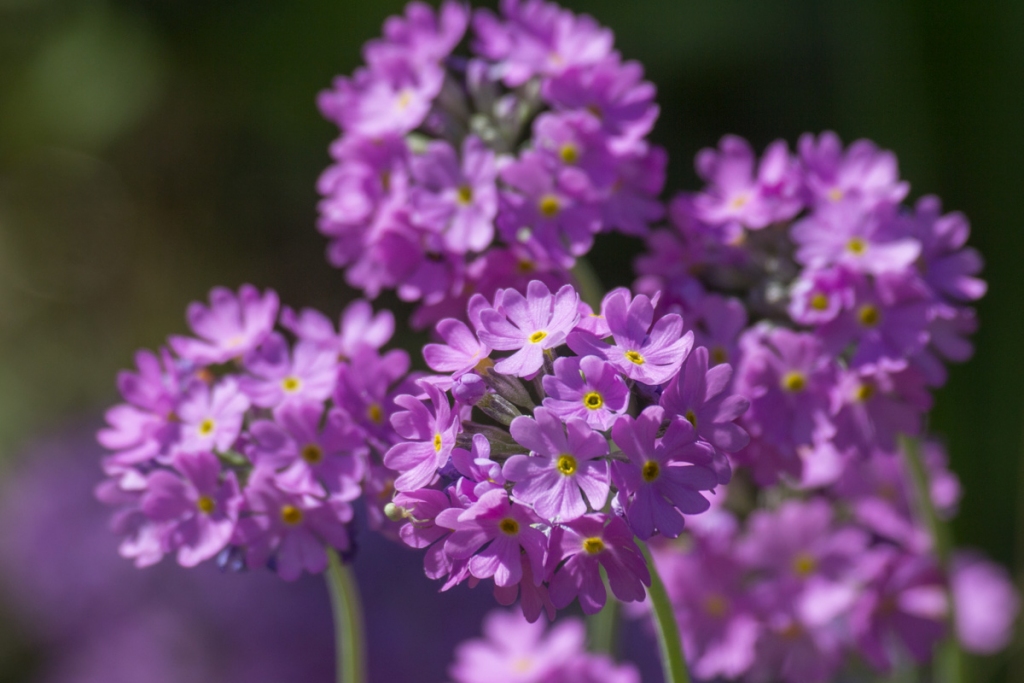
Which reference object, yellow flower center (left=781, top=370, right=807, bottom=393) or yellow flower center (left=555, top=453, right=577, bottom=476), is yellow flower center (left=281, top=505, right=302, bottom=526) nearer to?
yellow flower center (left=555, top=453, right=577, bottom=476)

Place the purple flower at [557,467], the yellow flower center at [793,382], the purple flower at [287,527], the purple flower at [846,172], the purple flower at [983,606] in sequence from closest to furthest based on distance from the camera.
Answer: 1. the purple flower at [557,467]
2. the purple flower at [287,527]
3. the yellow flower center at [793,382]
4. the purple flower at [846,172]
5. the purple flower at [983,606]

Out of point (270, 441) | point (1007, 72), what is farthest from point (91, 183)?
point (1007, 72)

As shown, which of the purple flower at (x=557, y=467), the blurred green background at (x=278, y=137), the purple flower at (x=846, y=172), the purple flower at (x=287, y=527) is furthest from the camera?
the blurred green background at (x=278, y=137)

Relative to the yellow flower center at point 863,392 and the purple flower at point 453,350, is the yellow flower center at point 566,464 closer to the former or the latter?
the purple flower at point 453,350

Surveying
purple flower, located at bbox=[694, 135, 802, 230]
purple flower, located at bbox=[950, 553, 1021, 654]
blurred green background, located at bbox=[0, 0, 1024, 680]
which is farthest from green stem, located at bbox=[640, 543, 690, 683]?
blurred green background, located at bbox=[0, 0, 1024, 680]

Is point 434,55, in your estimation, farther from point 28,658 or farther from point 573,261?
point 28,658

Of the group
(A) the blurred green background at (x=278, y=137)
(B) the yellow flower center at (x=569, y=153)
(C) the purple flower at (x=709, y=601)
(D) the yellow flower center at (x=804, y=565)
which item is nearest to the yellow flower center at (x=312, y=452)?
(B) the yellow flower center at (x=569, y=153)
